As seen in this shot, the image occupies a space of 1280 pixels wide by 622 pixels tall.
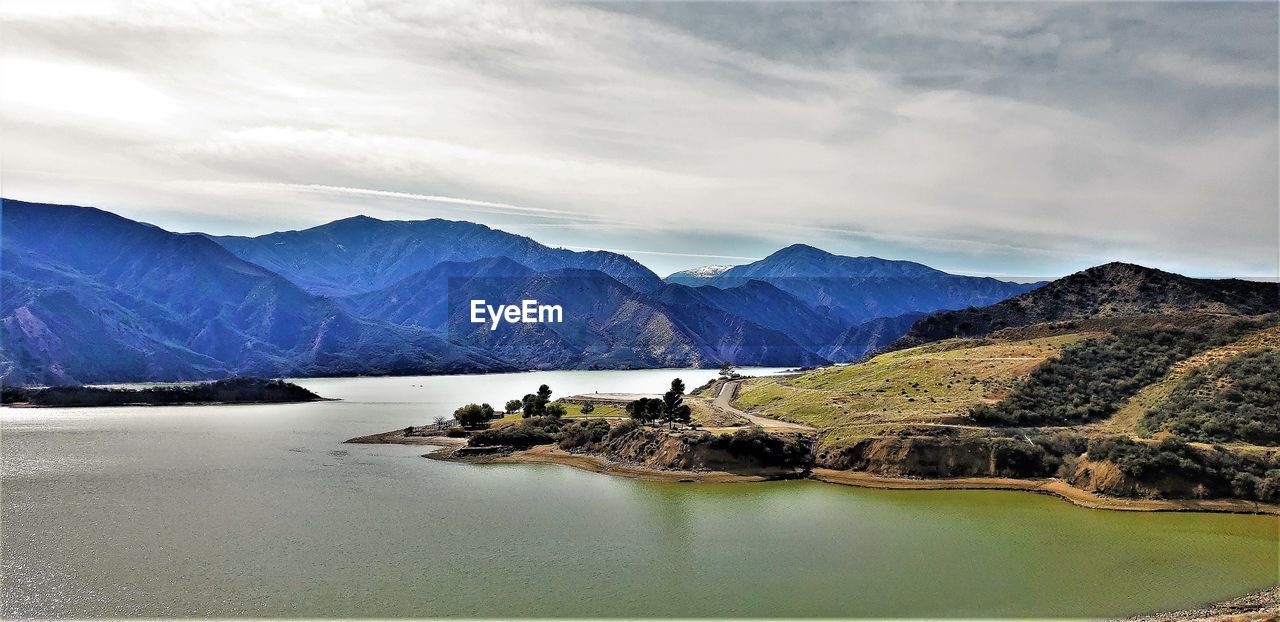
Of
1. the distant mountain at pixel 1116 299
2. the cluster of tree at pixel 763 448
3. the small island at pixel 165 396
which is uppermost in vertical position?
the distant mountain at pixel 1116 299

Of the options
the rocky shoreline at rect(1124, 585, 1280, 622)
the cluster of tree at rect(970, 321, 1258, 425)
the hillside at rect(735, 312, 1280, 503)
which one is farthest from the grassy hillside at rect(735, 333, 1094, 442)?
the rocky shoreline at rect(1124, 585, 1280, 622)

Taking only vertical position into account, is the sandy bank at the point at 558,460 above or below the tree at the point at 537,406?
below

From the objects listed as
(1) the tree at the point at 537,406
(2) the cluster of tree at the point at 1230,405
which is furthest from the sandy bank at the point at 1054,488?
(1) the tree at the point at 537,406

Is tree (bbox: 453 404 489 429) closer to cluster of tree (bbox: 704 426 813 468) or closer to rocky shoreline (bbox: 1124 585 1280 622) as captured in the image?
cluster of tree (bbox: 704 426 813 468)

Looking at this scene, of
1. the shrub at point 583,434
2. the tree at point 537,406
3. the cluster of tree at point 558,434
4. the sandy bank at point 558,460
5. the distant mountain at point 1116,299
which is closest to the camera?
the sandy bank at point 558,460

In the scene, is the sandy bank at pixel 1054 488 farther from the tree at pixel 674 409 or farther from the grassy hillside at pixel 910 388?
the tree at pixel 674 409

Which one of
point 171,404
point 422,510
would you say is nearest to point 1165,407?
point 422,510

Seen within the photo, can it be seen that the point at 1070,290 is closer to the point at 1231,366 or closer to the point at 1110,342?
the point at 1110,342
